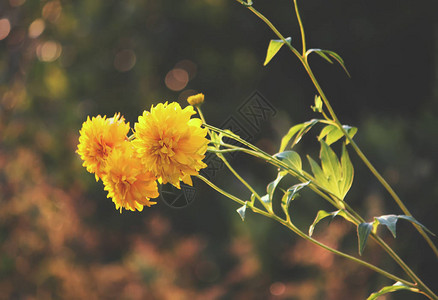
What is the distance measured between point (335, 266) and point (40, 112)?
2.15 meters

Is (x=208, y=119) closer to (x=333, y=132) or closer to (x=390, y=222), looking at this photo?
(x=333, y=132)

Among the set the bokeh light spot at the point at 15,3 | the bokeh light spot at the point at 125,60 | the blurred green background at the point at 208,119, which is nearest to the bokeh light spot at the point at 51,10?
the blurred green background at the point at 208,119

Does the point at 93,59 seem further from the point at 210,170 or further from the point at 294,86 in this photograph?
the point at 210,170

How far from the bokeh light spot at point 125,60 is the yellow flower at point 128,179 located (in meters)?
3.12

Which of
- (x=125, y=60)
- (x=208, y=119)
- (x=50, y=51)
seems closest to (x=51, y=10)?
(x=50, y=51)

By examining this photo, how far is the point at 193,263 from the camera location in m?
2.20

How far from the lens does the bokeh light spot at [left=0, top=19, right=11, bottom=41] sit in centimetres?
305

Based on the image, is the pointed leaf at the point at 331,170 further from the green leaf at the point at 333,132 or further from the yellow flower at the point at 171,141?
the yellow flower at the point at 171,141

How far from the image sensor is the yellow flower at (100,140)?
48 centimetres

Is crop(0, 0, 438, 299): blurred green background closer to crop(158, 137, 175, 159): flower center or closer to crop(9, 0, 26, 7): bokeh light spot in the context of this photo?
crop(9, 0, 26, 7): bokeh light spot

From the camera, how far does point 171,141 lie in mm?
449

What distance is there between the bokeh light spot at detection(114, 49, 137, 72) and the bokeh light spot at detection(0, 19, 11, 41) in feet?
2.28

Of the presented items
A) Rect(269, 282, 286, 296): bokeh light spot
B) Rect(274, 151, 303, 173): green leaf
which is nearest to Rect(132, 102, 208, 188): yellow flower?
Rect(274, 151, 303, 173): green leaf

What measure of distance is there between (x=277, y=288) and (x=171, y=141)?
5.78 ft
